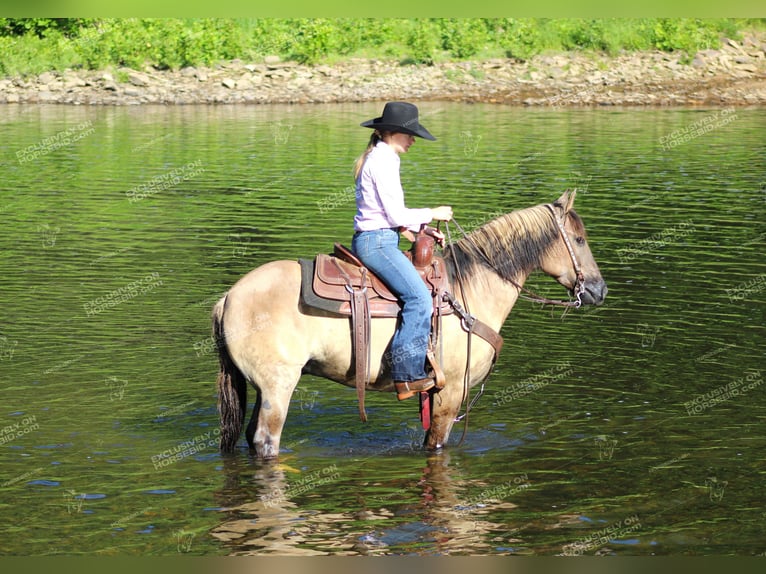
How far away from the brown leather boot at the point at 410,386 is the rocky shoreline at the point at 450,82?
4007 cm

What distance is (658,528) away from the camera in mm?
9469

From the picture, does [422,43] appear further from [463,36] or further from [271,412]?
[271,412]

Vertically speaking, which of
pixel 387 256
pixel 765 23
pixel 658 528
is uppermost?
pixel 765 23

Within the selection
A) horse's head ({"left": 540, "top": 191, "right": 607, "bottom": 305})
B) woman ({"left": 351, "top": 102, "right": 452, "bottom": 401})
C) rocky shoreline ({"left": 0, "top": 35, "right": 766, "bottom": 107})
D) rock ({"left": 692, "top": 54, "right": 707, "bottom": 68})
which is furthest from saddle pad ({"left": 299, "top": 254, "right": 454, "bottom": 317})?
rock ({"left": 692, "top": 54, "right": 707, "bottom": 68})

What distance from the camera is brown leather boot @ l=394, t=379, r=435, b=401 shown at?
1026 centimetres

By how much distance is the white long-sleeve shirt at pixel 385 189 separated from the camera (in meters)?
9.71

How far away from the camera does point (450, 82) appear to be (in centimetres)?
5188

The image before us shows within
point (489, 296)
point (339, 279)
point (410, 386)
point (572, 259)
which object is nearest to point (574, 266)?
point (572, 259)

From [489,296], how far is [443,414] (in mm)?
1244

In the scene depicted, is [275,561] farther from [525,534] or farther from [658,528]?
[658,528]

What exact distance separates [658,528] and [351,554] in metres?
2.70

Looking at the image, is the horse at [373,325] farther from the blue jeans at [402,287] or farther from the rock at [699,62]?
the rock at [699,62]

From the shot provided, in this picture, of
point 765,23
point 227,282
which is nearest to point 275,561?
point 227,282

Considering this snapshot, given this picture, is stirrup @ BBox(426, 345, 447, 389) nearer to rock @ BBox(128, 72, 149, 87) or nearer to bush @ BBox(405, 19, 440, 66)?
rock @ BBox(128, 72, 149, 87)
